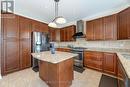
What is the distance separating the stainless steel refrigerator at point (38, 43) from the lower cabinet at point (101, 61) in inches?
79.0

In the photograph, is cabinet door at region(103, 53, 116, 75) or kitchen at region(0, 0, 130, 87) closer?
kitchen at region(0, 0, 130, 87)

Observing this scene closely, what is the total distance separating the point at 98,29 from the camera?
11.4 feet

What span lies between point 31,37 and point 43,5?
160cm

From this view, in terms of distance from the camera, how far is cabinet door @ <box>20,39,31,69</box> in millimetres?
3648

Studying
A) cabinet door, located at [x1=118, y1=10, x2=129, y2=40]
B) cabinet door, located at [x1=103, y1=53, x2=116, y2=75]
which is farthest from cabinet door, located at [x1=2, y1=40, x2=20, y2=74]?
cabinet door, located at [x1=118, y1=10, x2=129, y2=40]

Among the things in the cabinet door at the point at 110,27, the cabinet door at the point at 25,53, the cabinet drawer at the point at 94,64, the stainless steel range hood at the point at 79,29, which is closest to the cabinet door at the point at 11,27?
the cabinet door at the point at 25,53

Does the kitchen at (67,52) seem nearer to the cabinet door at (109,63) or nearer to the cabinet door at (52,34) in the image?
the cabinet door at (109,63)

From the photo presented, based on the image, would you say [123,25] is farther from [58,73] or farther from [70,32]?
[70,32]

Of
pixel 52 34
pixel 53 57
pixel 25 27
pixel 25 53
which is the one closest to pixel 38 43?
pixel 25 53

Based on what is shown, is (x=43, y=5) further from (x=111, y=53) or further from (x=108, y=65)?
(x=108, y=65)

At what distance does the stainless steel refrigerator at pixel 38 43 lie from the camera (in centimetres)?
393

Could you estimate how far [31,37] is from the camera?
13.2 ft

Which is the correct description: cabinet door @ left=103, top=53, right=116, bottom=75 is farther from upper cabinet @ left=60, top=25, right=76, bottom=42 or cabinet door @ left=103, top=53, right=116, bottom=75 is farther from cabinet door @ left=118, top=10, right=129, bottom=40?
upper cabinet @ left=60, top=25, right=76, bottom=42

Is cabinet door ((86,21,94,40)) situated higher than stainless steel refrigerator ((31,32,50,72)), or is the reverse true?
cabinet door ((86,21,94,40))
